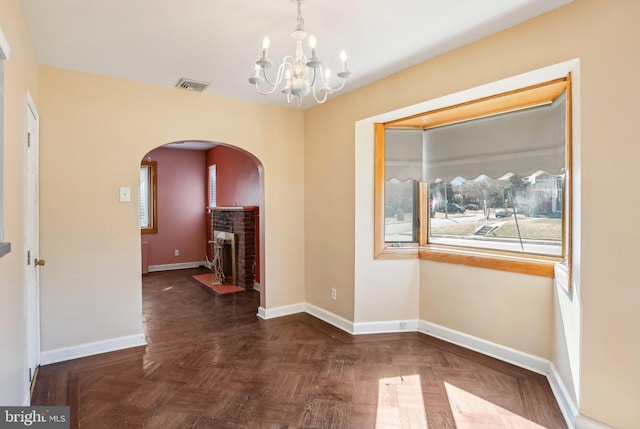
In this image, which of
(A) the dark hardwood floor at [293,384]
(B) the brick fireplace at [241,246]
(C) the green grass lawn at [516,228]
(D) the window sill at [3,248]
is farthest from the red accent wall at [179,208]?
(D) the window sill at [3,248]

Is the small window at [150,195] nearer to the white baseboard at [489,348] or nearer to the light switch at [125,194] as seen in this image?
the light switch at [125,194]

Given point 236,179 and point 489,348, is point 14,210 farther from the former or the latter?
point 236,179

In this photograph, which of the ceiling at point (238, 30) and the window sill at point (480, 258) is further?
the window sill at point (480, 258)

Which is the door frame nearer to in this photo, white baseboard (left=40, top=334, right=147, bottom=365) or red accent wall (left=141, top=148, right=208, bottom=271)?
white baseboard (left=40, top=334, right=147, bottom=365)

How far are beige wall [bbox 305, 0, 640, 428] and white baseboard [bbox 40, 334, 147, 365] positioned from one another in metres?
1.98

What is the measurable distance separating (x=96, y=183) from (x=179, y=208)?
434 centimetres

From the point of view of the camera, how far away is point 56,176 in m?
A: 3.02

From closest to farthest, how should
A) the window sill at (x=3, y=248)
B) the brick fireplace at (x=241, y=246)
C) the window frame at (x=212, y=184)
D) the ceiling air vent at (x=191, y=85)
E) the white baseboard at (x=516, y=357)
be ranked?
1. the window sill at (x=3, y=248)
2. the white baseboard at (x=516, y=357)
3. the ceiling air vent at (x=191, y=85)
4. the brick fireplace at (x=241, y=246)
5. the window frame at (x=212, y=184)

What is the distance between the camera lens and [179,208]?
7418mm

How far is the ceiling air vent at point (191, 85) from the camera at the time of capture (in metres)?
3.37

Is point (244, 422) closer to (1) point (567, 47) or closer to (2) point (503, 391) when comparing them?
(2) point (503, 391)

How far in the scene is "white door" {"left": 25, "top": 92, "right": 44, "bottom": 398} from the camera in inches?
101

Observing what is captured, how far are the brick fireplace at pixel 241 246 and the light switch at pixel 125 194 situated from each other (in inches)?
91.3

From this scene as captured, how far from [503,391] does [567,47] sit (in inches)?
89.3
